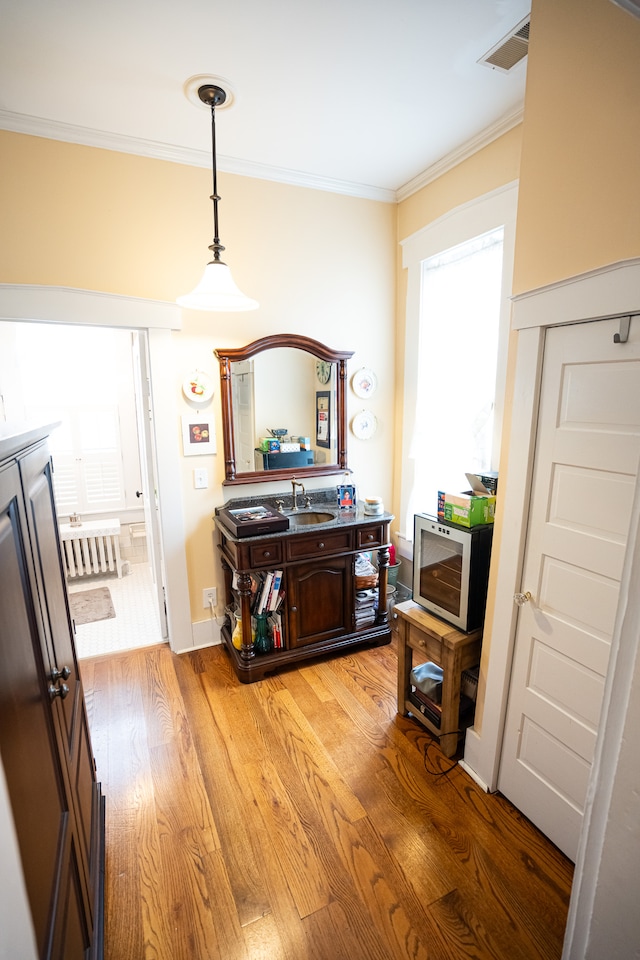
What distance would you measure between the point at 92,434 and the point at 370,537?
9.84 feet

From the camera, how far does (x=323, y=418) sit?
10.0 feet

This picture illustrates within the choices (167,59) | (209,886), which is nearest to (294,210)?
(167,59)

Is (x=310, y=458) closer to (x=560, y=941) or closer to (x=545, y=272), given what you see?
(x=545, y=272)

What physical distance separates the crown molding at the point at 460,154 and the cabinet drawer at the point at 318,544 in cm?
220

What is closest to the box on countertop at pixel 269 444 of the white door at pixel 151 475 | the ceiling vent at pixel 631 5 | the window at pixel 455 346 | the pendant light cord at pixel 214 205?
the white door at pixel 151 475

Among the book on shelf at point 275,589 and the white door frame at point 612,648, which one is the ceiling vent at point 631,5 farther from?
the book on shelf at point 275,589

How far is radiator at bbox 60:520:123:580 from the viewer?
397cm

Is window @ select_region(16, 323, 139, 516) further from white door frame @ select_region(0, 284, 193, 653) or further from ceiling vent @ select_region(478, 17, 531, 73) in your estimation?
ceiling vent @ select_region(478, 17, 531, 73)

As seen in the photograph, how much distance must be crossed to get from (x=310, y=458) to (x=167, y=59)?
2.07m

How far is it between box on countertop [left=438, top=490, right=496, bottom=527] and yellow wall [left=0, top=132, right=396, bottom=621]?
1270 mm

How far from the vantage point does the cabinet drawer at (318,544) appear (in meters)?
2.56

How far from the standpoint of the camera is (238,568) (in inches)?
97.0

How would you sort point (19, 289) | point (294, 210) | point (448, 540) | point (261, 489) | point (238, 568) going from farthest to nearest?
point (261, 489)
point (294, 210)
point (238, 568)
point (19, 289)
point (448, 540)

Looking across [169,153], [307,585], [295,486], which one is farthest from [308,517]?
[169,153]
